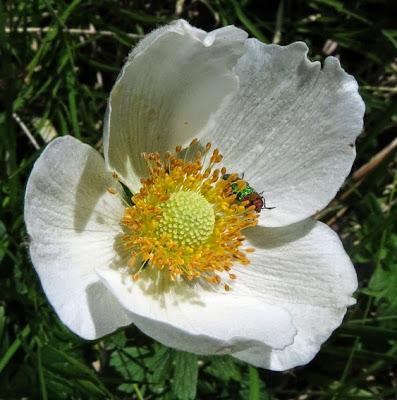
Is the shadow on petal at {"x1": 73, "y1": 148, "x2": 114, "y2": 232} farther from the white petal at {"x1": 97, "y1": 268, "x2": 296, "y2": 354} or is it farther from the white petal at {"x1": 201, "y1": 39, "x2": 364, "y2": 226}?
the white petal at {"x1": 201, "y1": 39, "x2": 364, "y2": 226}

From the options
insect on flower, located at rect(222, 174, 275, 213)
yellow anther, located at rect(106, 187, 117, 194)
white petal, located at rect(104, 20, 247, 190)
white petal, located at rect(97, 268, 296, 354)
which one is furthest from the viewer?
insect on flower, located at rect(222, 174, 275, 213)

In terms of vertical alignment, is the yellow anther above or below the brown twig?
above

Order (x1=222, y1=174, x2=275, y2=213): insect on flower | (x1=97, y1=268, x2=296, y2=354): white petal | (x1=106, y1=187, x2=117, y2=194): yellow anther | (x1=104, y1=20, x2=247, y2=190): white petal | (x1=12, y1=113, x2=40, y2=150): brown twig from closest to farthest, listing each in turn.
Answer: (x1=97, y1=268, x2=296, y2=354): white petal < (x1=104, y1=20, x2=247, y2=190): white petal < (x1=106, y1=187, x2=117, y2=194): yellow anther < (x1=222, y1=174, x2=275, y2=213): insect on flower < (x1=12, y1=113, x2=40, y2=150): brown twig

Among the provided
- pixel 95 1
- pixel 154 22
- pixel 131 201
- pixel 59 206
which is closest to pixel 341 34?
pixel 154 22

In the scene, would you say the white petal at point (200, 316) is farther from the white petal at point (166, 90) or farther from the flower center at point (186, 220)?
the white petal at point (166, 90)

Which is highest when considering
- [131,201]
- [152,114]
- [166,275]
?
[152,114]

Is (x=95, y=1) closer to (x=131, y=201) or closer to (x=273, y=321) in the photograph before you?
(x=131, y=201)

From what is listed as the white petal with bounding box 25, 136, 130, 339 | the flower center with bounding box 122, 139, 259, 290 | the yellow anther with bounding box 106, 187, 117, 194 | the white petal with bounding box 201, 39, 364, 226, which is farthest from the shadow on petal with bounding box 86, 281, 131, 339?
the white petal with bounding box 201, 39, 364, 226
